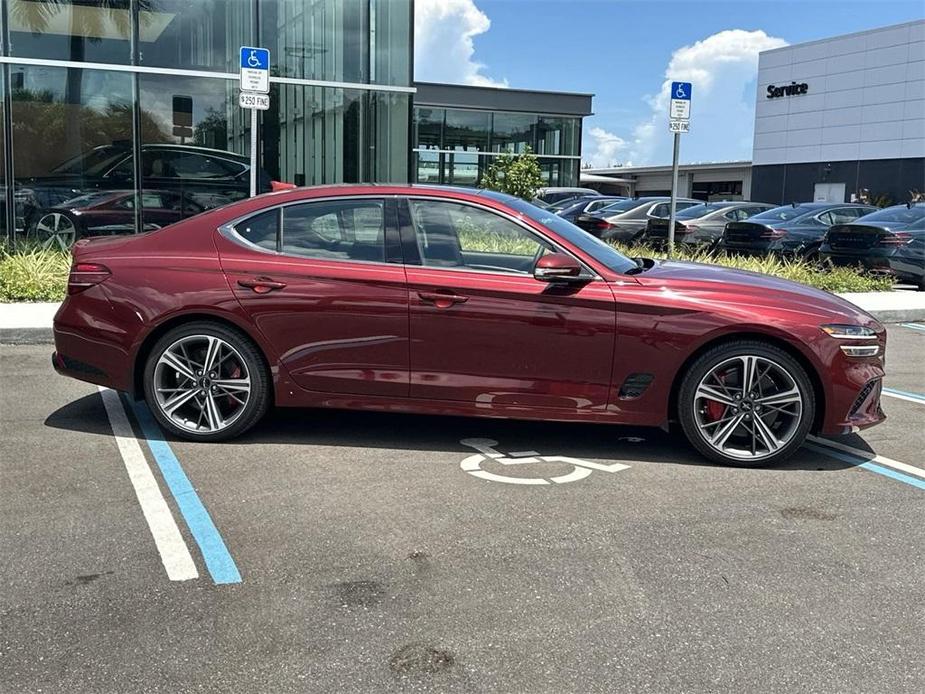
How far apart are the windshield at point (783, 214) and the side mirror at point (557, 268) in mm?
13510

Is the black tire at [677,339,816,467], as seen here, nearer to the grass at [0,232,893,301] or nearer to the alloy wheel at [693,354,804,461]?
the alloy wheel at [693,354,804,461]

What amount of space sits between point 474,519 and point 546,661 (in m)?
1.25

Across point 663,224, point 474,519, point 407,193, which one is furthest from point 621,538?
point 663,224

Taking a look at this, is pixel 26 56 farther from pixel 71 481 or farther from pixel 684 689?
pixel 684 689

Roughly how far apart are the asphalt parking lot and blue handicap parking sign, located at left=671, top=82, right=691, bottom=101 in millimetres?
7573

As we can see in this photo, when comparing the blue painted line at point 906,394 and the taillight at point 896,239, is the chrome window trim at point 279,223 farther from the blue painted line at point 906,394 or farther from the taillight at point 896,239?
the taillight at point 896,239

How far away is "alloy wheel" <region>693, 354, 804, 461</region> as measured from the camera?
4.89 meters

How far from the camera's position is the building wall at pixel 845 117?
138 feet

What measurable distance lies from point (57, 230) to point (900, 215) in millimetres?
14622

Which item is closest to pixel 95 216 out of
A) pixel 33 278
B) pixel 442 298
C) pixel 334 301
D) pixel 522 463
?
pixel 33 278

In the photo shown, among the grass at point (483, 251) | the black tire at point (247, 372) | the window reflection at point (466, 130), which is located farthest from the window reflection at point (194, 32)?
the window reflection at point (466, 130)

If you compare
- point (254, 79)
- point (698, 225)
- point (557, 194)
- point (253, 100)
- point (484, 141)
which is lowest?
point (698, 225)

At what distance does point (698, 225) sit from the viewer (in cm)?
1866

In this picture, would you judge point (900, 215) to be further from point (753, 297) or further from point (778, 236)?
point (753, 297)
